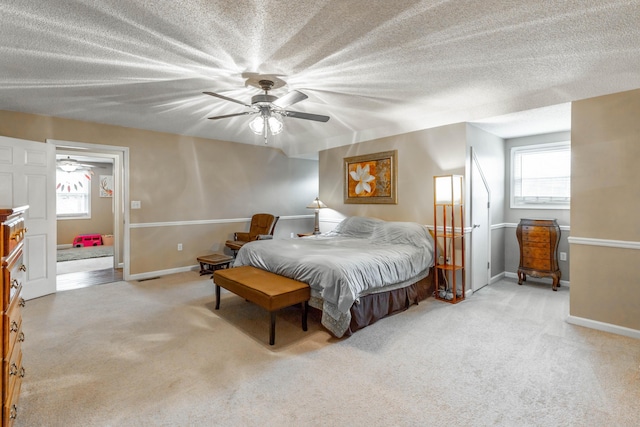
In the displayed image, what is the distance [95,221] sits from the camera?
28.7 ft

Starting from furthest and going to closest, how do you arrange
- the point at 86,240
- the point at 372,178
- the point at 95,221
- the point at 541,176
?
the point at 95,221 → the point at 86,240 → the point at 372,178 → the point at 541,176

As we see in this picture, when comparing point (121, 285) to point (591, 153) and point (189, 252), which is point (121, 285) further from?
point (591, 153)

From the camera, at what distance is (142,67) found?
2.75 m

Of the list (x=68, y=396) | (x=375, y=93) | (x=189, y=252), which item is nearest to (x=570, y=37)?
(x=375, y=93)

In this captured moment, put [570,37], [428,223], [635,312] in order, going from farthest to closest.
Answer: [428,223] < [635,312] < [570,37]

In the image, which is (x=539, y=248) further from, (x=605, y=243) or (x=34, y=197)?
(x=34, y=197)

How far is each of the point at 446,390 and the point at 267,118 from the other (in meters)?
2.84

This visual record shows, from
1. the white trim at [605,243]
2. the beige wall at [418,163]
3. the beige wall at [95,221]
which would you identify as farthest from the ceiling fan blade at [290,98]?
the beige wall at [95,221]

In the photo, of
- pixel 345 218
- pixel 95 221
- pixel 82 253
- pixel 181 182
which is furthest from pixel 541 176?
pixel 95 221

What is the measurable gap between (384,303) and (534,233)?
2803mm

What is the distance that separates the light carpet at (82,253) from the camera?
674 centimetres

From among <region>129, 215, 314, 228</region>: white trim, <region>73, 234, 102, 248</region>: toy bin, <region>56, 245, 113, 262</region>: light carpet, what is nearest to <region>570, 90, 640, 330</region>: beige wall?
<region>129, 215, 314, 228</region>: white trim

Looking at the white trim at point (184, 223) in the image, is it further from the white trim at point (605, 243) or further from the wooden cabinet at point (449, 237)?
the white trim at point (605, 243)

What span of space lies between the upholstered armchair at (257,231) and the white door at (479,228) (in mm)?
3380
